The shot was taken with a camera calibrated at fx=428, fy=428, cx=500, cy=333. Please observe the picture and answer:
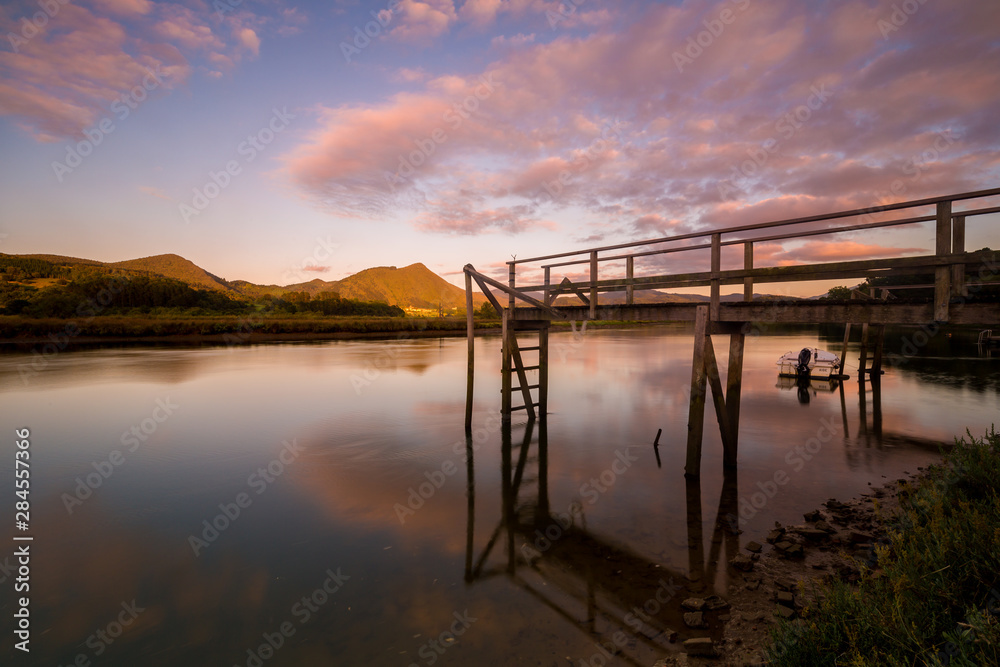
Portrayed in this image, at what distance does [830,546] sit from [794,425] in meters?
10.3

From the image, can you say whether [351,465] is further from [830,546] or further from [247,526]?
[830,546]

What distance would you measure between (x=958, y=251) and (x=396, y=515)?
414 inches

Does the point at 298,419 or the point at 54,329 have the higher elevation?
the point at 54,329

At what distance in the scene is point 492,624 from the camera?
18.1ft

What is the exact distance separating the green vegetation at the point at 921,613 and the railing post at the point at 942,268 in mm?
3087

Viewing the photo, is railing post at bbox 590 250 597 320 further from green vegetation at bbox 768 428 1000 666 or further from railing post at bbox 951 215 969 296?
green vegetation at bbox 768 428 1000 666

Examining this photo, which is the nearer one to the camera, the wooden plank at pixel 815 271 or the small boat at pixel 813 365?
the wooden plank at pixel 815 271

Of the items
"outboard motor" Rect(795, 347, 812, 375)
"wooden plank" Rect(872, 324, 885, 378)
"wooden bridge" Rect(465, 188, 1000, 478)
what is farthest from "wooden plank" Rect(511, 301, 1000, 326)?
"wooden plank" Rect(872, 324, 885, 378)

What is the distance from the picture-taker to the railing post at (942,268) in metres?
6.29

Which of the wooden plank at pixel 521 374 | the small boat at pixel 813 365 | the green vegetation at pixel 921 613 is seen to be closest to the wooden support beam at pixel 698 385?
the green vegetation at pixel 921 613

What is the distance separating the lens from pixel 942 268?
6.47 metres

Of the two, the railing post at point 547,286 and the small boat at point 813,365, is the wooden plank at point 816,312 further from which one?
the small boat at point 813,365

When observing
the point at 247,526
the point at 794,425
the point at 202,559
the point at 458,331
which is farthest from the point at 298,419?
the point at 458,331

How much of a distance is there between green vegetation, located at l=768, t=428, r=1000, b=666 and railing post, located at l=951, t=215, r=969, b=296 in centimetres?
323
